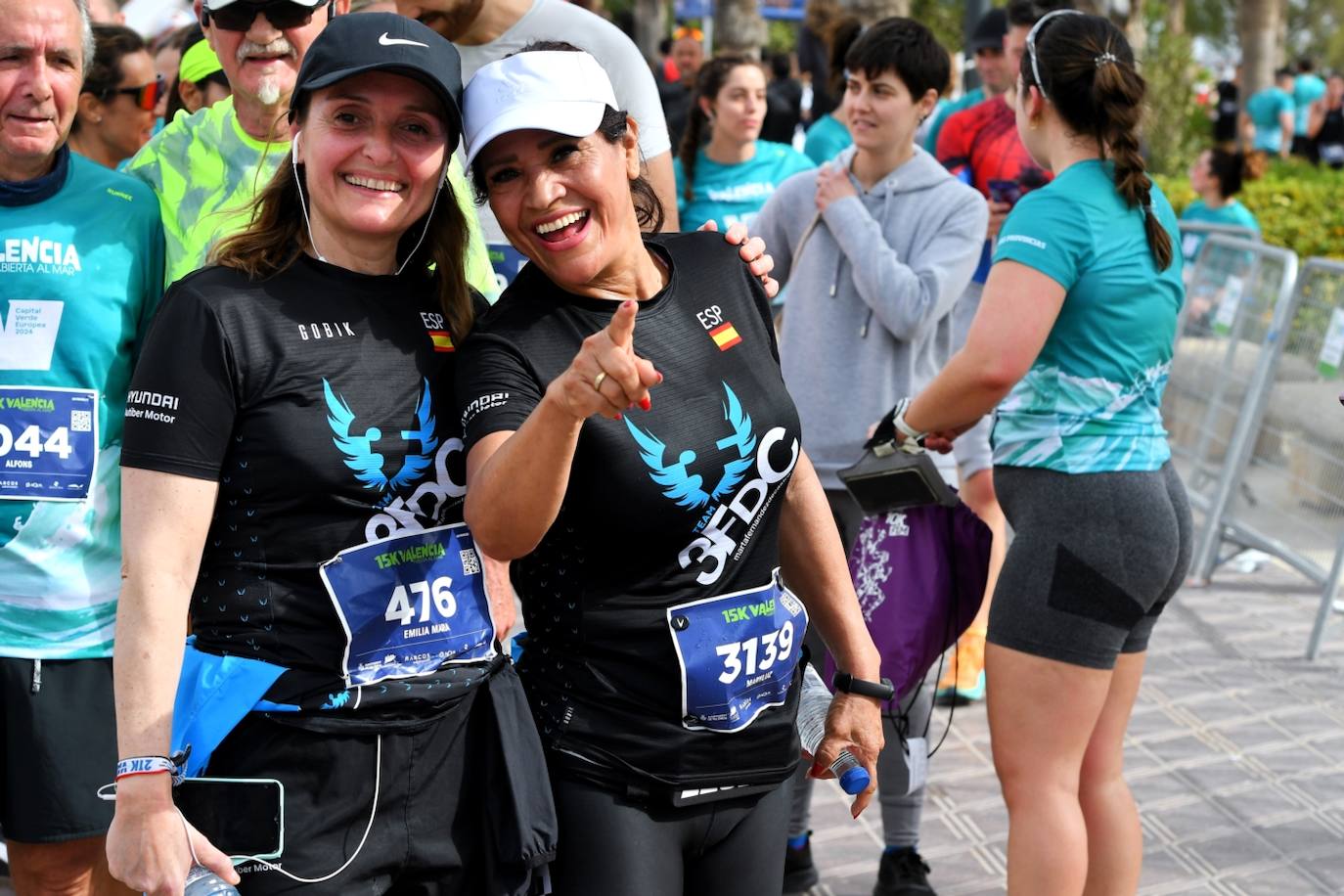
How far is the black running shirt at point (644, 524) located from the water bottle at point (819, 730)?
135 mm

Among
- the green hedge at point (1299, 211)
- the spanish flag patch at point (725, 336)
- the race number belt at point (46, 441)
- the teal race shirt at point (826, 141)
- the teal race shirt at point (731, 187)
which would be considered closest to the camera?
the spanish flag patch at point (725, 336)

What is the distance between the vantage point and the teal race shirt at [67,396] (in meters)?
3.01

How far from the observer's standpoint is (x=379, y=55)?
2.38 meters

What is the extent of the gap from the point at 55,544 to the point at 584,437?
1.24 meters

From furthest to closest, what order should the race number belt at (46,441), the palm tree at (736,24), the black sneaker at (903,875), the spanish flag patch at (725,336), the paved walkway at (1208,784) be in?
1. the palm tree at (736,24)
2. the paved walkway at (1208,784)
3. the black sneaker at (903,875)
4. the race number belt at (46,441)
5. the spanish flag patch at (725,336)

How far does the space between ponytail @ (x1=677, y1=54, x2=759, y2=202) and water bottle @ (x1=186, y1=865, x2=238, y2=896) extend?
5.75 meters

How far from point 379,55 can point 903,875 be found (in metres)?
2.89

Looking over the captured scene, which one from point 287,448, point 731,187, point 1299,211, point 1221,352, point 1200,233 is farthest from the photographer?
point 1299,211

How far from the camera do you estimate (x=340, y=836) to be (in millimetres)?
2393

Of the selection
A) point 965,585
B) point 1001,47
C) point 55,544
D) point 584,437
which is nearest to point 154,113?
point 55,544

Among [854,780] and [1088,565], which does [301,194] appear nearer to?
[854,780]

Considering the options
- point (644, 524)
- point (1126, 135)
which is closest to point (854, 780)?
point (644, 524)

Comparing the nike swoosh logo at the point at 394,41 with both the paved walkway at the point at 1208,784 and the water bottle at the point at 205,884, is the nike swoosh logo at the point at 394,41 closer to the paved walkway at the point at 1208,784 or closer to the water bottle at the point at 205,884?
the water bottle at the point at 205,884

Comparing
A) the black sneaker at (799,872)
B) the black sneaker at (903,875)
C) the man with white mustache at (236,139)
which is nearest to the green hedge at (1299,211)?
the black sneaker at (903,875)
